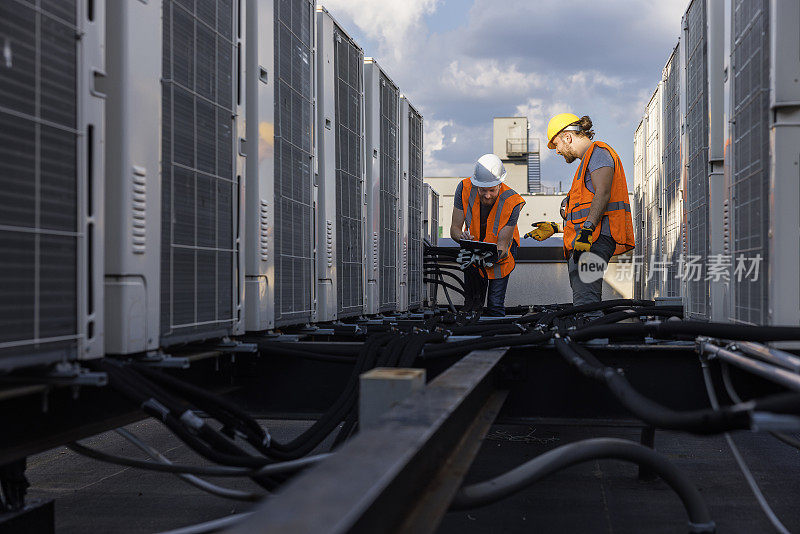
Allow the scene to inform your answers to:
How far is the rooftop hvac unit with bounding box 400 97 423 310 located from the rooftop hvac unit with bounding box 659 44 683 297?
306 cm

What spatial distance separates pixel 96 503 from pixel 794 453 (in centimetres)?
507

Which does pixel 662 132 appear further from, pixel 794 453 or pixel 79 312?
pixel 79 312

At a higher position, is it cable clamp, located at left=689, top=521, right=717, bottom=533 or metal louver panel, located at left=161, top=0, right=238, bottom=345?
metal louver panel, located at left=161, top=0, right=238, bottom=345

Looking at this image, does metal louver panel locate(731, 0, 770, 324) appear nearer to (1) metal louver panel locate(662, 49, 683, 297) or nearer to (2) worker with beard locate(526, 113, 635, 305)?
(2) worker with beard locate(526, 113, 635, 305)

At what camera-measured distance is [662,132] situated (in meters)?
9.69

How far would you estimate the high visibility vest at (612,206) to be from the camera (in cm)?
659

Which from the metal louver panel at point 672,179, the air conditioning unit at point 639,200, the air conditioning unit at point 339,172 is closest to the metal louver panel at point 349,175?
the air conditioning unit at point 339,172

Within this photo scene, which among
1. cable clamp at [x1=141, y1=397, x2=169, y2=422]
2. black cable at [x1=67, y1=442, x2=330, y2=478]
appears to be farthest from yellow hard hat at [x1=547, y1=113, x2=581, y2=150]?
cable clamp at [x1=141, y1=397, x2=169, y2=422]

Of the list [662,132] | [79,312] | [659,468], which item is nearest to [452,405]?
[659,468]

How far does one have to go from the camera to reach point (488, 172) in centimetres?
925

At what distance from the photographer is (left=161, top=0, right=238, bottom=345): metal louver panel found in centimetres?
349

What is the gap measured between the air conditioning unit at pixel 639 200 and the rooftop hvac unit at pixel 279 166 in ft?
26.9

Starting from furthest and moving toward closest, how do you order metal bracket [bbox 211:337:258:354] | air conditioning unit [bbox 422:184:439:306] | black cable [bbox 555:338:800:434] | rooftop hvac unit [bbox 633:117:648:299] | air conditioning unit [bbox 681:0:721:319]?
rooftop hvac unit [bbox 633:117:648:299] < air conditioning unit [bbox 422:184:439:306] < air conditioning unit [bbox 681:0:721:319] < metal bracket [bbox 211:337:258:354] < black cable [bbox 555:338:800:434]

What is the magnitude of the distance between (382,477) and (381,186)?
6.86 metres
